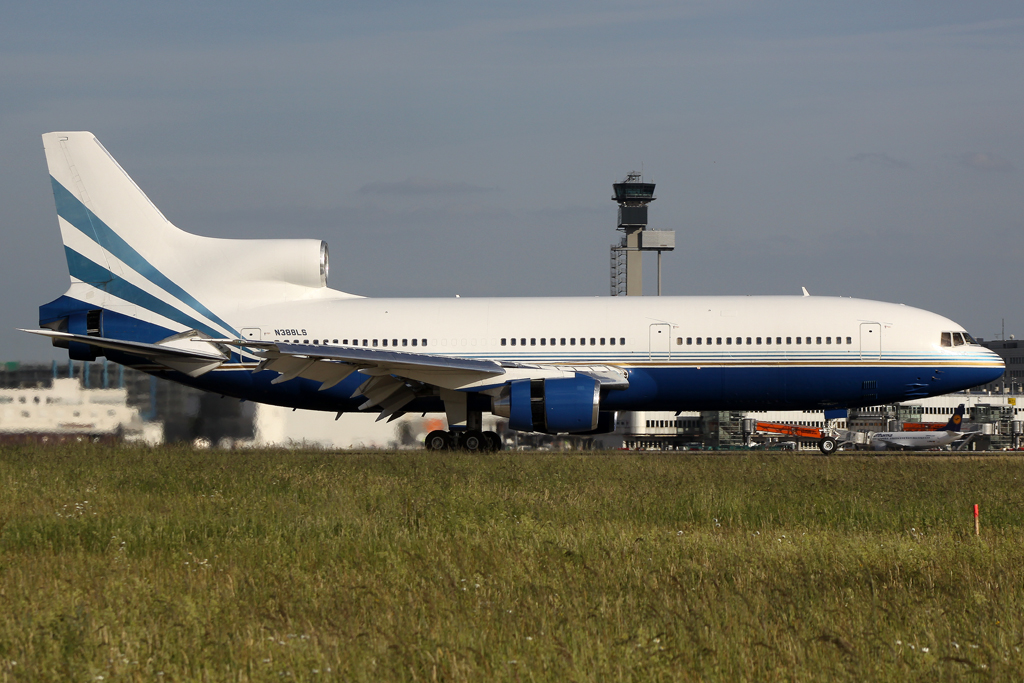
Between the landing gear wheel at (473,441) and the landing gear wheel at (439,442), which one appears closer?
the landing gear wheel at (473,441)

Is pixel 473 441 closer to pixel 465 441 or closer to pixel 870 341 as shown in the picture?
pixel 465 441

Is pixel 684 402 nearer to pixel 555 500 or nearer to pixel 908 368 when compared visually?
pixel 908 368

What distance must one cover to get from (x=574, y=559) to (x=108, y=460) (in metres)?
12.8

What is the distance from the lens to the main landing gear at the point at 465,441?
24.8 metres

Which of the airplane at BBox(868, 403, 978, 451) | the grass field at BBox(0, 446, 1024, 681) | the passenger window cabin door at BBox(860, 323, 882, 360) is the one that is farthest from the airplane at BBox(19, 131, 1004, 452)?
the airplane at BBox(868, 403, 978, 451)

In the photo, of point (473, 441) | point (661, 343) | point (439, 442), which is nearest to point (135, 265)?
point (439, 442)

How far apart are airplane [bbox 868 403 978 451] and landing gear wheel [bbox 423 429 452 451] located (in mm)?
50940

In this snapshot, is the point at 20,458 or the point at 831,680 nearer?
the point at 831,680

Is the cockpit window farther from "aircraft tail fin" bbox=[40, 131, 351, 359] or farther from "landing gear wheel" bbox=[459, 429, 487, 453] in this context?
"aircraft tail fin" bbox=[40, 131, 351, 359]

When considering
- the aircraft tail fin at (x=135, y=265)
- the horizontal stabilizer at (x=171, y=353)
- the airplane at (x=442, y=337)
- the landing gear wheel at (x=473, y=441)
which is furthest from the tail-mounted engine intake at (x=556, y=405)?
the horizontal stabilizer at (x=171, y=353)

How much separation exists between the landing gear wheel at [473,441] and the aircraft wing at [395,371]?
1473 mm

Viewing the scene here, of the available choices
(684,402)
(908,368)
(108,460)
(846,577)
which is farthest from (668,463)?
(846,577)

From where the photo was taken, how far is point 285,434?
2636 cm

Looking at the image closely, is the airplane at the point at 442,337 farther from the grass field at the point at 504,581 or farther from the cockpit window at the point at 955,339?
the grass field at the point at 504,581
